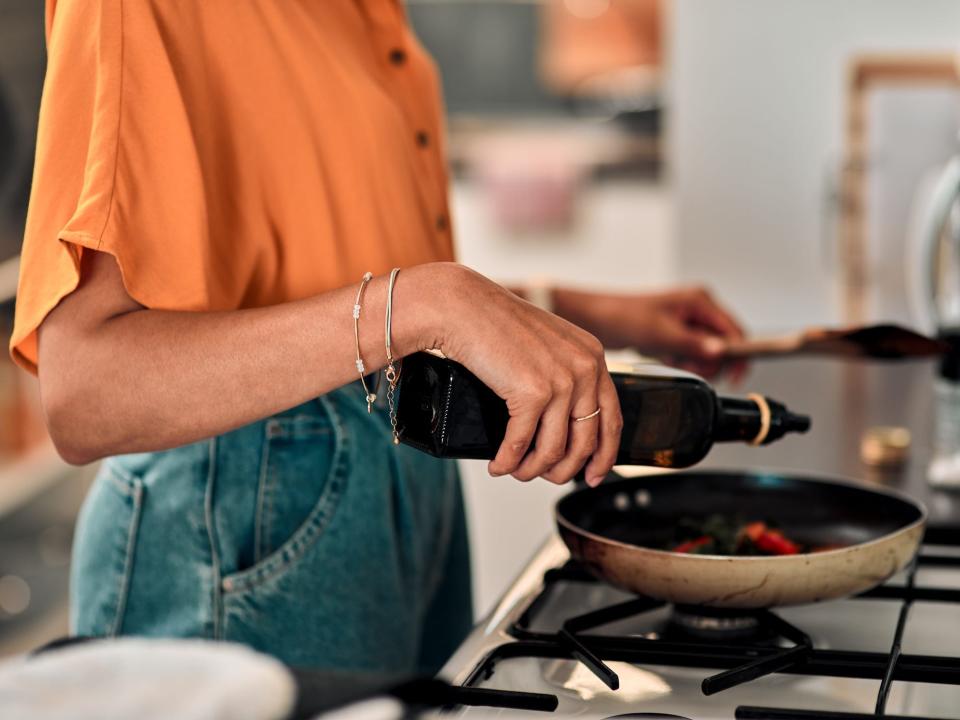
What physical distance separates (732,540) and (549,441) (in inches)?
9.6

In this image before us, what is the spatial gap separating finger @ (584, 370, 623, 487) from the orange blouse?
314 millimetres

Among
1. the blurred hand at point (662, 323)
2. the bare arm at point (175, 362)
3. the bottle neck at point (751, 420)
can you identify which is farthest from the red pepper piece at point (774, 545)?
the blurred hand at point (662, 323)

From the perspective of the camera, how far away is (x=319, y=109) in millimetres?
1033

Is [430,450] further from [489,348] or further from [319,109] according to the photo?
[319,109]

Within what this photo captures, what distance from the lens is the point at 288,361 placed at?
82 centimetres

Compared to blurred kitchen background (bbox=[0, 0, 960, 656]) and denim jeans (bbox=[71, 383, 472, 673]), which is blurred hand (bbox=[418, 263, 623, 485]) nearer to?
denim jeans (bbox=[71, 383, 472, 673])

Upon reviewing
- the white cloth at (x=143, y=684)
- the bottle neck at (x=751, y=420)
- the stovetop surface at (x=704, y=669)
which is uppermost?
the bottle neck at (x=751, y=420)

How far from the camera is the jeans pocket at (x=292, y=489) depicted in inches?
39.9

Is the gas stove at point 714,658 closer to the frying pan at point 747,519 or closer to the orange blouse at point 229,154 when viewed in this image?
the frying pan at point 747,519

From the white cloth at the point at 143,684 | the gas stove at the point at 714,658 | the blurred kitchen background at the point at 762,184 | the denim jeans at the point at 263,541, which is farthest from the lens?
the blurred kitchen background at the point at 762,184

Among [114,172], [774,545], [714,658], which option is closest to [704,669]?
[714,658]

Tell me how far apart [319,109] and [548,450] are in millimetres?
429

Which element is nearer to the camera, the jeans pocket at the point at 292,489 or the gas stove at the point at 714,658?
the gas stove at the point at 714,658

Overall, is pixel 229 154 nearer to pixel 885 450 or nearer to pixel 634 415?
pixel 634 415
